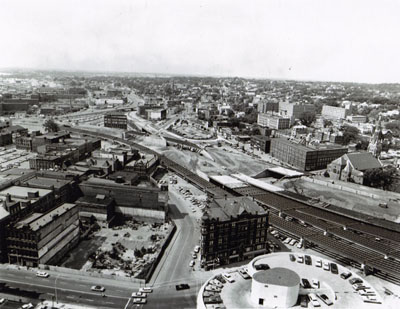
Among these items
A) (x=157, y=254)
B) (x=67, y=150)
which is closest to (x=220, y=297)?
(x=157, y=254)

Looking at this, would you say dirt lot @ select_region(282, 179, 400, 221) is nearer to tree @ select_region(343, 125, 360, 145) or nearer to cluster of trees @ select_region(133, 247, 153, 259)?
cluster of trees @ select_region(133, 247, 153, 259)

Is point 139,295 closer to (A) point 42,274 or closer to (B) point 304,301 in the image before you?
(A) point 42,274

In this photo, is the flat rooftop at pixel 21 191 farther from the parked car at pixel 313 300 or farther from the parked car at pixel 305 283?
the parked car at pixel 313 300

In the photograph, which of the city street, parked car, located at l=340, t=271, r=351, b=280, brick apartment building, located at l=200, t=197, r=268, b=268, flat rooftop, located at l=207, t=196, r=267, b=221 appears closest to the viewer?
parked car, located at l=340, t=271, r=351, b=280

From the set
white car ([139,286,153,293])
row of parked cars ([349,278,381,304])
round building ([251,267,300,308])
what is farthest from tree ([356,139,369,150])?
white car ([139,286,153,293])

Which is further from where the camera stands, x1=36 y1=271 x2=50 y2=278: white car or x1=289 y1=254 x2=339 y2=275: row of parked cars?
x1=36 y1=271 x2=50 y2=278: white car

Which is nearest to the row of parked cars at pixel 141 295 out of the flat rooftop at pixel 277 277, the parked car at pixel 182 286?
the parked car at pixel 182 286

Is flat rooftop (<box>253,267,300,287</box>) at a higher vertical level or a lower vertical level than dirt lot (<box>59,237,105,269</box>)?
higher

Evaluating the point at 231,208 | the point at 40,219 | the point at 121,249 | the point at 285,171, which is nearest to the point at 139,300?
the point at 121,249

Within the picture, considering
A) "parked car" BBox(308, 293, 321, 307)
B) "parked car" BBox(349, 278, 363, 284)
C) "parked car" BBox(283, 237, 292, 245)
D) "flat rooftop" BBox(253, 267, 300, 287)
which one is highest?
"flat rooftop" BBox(253, 267, 300, 287)

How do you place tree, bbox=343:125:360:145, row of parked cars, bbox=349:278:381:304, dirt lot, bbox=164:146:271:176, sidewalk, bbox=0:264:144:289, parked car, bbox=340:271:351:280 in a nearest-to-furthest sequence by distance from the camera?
1. row of parked cars, bbox=349:278:381:304
2. parked car, bbox=340:271:351:280
3. sidewalk, bbox=0:264:144:289
4. dirt lot, bbox=164:146:271:176
5. tree, bbox=343:125:360:145

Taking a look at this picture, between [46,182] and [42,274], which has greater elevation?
[46,182]
